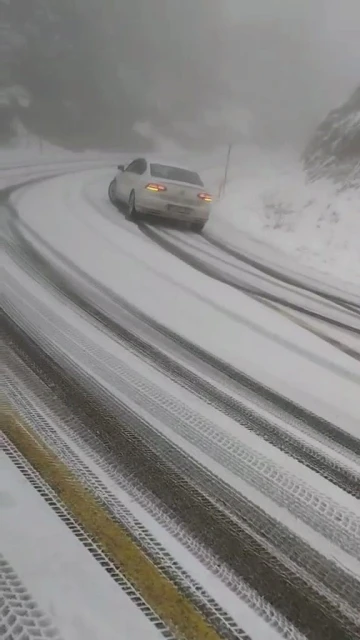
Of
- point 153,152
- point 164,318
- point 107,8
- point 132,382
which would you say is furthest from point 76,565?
point 107,8

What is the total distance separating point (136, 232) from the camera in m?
10.8

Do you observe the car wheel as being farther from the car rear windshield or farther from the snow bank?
the snow bank

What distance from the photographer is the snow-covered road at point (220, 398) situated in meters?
2.61

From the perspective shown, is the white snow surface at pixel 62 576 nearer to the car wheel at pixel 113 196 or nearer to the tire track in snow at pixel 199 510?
the tire track in snow at pixel 199 510

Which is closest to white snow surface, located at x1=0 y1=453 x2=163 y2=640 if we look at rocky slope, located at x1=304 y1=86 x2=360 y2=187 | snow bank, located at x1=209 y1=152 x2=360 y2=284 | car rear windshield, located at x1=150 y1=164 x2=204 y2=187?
snow bank, located at x1=209 y1=152 x2=360 y2=284

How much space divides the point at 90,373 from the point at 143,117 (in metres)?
63.8

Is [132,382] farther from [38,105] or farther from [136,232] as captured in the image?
[38,105]

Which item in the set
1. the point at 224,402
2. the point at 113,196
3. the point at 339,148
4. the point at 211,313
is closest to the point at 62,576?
the point at 224,402

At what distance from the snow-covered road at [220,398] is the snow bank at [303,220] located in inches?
102

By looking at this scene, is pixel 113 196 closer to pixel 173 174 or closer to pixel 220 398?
pixel 173 174

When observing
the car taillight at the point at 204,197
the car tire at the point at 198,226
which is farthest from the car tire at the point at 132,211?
the car taillight at the point at 204,197

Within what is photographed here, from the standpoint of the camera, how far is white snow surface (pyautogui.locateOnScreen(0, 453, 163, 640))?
2.14 metres

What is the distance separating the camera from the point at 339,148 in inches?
772

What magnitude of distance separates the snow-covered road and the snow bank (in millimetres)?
2592
